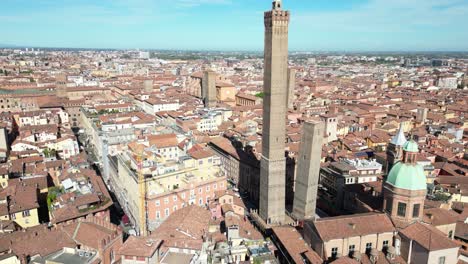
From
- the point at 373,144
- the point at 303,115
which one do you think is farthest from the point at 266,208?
the point at 303,115

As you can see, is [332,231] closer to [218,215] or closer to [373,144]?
[218,215]

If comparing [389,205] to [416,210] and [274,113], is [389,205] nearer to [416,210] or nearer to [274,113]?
[416,210]

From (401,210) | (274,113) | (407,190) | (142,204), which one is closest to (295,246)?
(401,210)

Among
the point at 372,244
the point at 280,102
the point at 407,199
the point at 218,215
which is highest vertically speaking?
the point at 280,102

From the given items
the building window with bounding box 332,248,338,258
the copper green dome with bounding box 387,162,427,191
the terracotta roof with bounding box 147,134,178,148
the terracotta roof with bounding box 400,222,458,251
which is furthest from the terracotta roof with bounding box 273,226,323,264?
the terracotta roof with bounding box 147,134,178,148

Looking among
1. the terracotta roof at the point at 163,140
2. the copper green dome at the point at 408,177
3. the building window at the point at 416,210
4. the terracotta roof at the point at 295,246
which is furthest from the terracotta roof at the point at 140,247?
the terracotta roof at the point at 163,140
